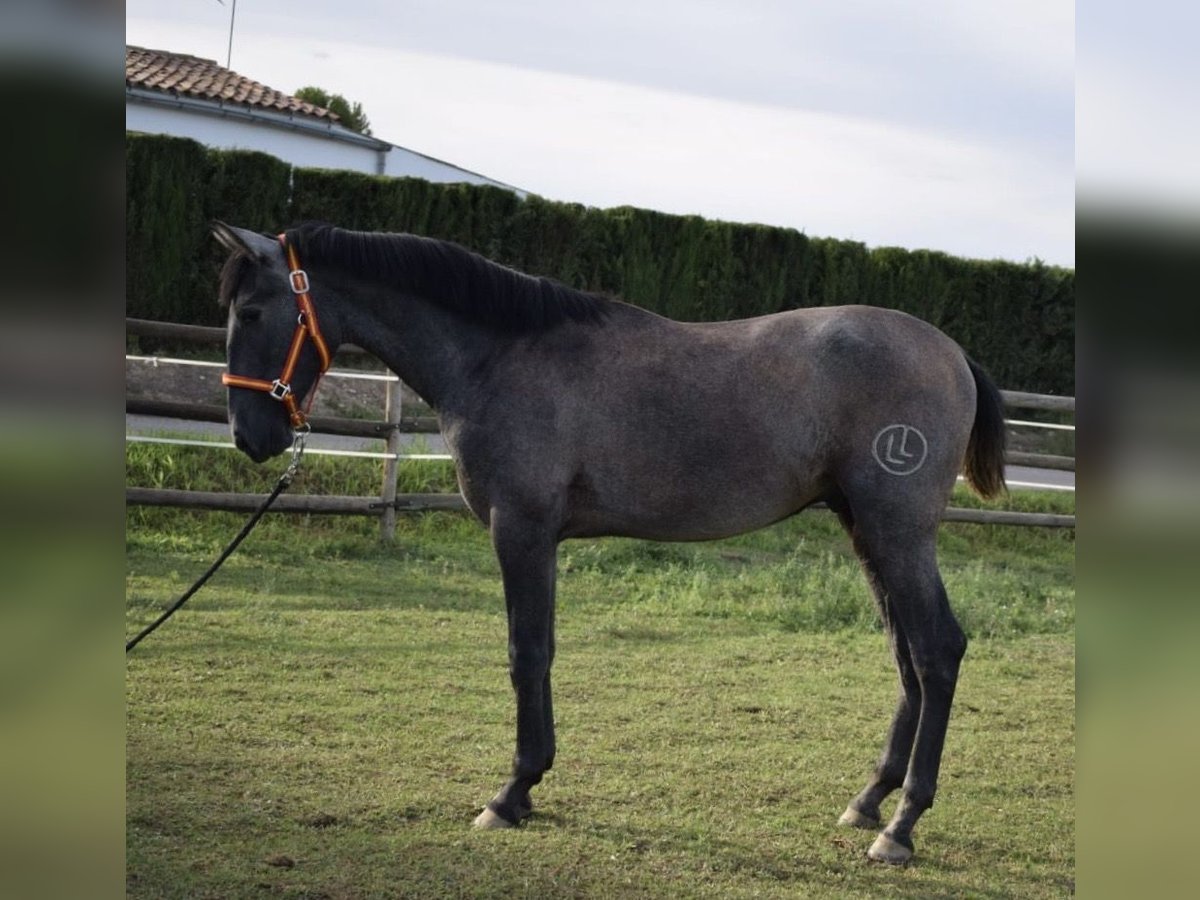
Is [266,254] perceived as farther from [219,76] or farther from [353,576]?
[219,76]

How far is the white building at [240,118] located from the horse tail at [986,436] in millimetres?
15590

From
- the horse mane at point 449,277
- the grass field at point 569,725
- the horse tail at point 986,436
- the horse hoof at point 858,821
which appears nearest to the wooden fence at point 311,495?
the grass field at point 569,725

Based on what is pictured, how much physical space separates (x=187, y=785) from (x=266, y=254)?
77.9 inches

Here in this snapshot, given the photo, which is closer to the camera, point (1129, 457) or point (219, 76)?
point (1129, 457)

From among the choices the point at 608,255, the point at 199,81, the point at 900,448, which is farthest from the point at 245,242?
the point at 199,81

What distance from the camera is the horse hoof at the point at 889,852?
3967 mm

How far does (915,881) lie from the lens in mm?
3842

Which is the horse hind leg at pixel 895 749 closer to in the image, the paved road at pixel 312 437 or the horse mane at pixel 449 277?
the horse mane at pixel 449 277

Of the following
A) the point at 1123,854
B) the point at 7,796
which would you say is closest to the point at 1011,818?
the point at 1123,854

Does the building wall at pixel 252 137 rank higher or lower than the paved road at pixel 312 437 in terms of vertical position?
higher

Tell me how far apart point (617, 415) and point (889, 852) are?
1.77 m

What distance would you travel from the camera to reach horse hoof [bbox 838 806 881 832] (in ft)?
14.1

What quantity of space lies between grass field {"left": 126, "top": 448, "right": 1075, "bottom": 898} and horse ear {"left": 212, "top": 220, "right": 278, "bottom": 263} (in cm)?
195

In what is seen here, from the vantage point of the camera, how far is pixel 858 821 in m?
4.30
